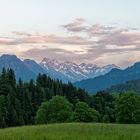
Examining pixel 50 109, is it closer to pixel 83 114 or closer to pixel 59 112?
pixel 59 112

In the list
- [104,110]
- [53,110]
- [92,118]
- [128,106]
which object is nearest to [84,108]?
[92,118]

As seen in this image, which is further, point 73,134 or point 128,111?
point 128,111

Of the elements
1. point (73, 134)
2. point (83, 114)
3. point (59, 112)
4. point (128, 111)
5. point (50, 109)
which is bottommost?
point (59, 112)

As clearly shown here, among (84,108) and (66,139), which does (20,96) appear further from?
(66,139)

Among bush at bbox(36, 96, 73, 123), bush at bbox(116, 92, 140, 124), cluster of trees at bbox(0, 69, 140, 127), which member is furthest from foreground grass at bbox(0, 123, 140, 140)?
bush at bbox(36, 96, 73, 123)

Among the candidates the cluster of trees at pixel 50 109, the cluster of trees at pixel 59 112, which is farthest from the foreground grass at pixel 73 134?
the cluster of trees at pixel 59 112

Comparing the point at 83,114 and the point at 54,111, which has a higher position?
the point at 83,114

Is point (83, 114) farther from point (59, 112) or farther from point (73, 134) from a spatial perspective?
point (73, 134)

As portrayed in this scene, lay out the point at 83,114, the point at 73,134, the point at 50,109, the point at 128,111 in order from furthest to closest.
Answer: the point at 50,109
the point at 83,114
the point at 128,111
the point at 73,134

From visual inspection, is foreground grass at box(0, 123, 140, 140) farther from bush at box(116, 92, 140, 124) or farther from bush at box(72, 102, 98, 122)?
bush at box(72, 102, 98, 122)

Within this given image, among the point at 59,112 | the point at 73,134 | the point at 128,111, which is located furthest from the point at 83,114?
the point at 73,134

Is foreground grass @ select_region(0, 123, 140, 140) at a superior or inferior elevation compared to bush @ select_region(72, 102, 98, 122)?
superior

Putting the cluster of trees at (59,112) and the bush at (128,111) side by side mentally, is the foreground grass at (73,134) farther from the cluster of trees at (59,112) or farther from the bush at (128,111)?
the cluster of trees at (59,112)

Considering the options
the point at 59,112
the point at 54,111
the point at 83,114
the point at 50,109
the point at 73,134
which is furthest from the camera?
the point at 50,109
